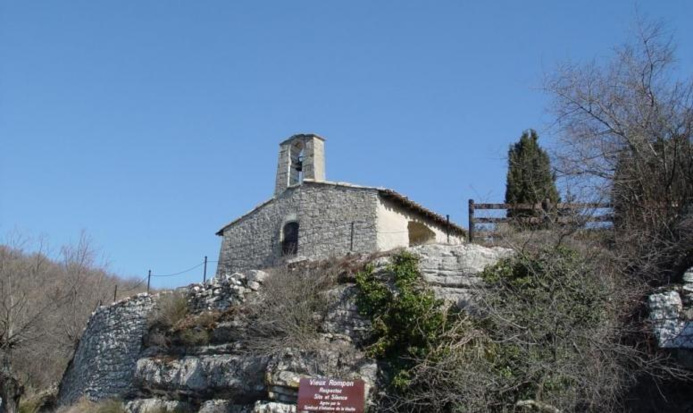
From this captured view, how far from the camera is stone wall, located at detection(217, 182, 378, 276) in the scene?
2145cm

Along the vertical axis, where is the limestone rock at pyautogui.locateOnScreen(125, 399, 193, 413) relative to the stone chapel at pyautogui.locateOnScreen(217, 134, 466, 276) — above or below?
below

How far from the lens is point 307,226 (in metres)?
22.4

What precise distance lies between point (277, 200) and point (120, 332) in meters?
6.98

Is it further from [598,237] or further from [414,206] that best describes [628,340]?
[414,206]

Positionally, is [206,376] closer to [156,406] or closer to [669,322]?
[156,406]

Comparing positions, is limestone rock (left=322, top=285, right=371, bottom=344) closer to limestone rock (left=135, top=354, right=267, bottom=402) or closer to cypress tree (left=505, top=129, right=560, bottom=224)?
limestone rock (left=135, top=354, right=267, bottom=402)

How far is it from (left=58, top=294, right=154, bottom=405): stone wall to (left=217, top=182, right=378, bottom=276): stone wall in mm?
4611

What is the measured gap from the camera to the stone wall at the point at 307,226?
21.5 metres

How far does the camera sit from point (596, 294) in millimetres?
12180

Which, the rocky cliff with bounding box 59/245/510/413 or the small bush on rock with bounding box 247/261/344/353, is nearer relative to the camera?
the rocky cliff with bounding box 59/245/510/413

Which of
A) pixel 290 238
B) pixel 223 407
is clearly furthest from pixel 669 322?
pixel 290 238

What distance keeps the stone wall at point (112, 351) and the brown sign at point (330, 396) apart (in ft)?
24.7

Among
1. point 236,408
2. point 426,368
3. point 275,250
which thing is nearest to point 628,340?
point 426,368

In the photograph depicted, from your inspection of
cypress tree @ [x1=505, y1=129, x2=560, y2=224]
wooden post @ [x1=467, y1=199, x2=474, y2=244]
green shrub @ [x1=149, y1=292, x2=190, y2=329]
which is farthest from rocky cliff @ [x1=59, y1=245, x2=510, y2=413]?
cypress tree @ [x1=505, y1=129, x2=560, y2=224]
